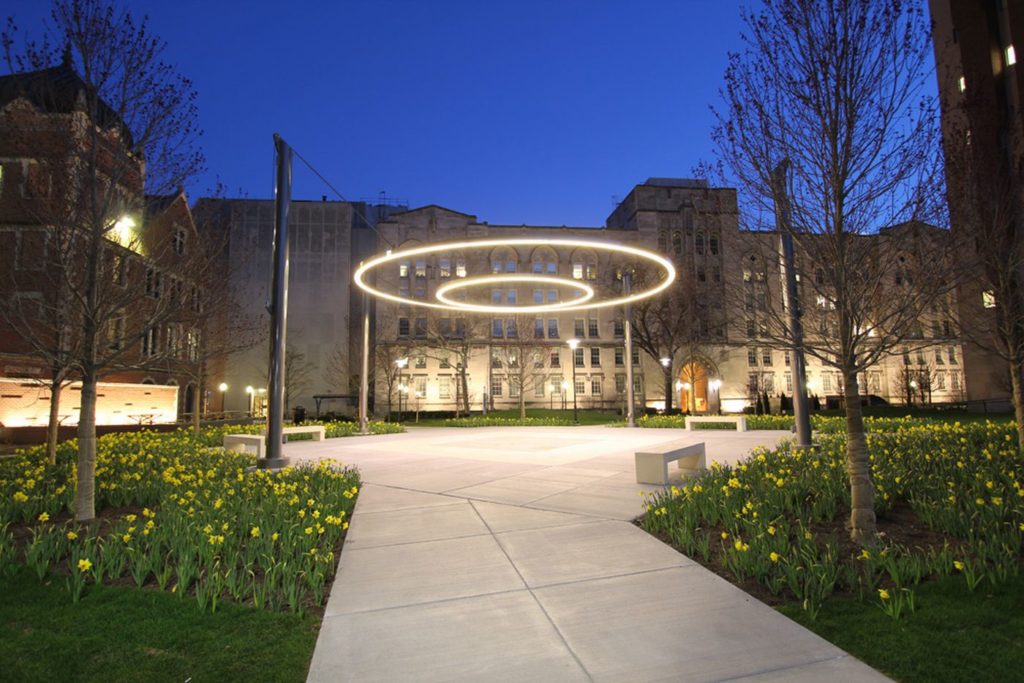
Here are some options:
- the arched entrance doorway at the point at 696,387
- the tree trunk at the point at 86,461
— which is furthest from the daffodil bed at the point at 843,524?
the arched entrance doorway at the point at 696,387

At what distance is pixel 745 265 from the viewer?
8219 millimetres

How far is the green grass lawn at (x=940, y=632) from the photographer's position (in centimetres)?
360

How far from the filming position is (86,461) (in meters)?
7.84

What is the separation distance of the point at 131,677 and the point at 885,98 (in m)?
9.27

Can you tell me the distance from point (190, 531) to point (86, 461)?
2.68 metres

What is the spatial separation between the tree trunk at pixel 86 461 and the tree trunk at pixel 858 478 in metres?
9.91

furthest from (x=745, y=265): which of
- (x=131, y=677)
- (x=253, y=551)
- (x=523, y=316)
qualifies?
(x=523, y=316)

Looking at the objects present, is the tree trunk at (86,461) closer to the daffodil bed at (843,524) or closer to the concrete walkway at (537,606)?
the concrete walkway at (537,606)

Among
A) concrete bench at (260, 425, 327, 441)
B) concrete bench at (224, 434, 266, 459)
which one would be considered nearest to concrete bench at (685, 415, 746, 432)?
concrete bench at (260, 425, 327, 441)

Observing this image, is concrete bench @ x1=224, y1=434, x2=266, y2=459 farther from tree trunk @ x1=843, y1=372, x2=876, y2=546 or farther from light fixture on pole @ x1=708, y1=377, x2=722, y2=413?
light fixture on pole @ x1=708, y1=377, x2=722, y2=413

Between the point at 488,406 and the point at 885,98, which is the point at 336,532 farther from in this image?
the point at 488,406

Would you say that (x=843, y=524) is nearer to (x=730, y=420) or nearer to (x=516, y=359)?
(x=730, y=420)

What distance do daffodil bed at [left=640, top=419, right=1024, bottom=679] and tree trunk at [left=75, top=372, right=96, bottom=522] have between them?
7732mm

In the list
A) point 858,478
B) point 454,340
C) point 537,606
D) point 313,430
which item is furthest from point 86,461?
point 454,340
